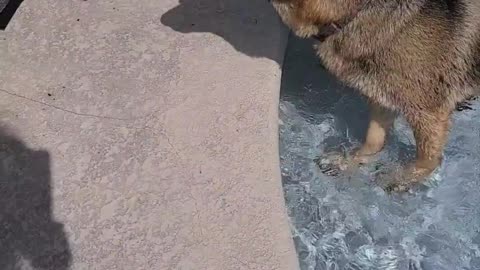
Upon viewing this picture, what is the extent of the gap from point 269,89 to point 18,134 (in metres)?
1.25

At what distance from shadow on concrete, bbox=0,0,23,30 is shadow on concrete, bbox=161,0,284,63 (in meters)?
0.82

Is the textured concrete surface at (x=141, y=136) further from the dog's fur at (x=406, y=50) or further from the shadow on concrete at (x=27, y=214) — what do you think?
the dog's fur at (x=406, y=50)

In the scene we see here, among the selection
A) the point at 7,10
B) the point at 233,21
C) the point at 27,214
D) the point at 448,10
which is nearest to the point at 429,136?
the point at 448,10

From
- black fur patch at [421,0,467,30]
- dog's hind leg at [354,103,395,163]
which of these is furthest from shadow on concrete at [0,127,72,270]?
black fur patch at [421,0,467,30]

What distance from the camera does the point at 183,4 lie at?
4.23 m

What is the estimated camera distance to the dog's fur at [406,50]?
10.4 feet

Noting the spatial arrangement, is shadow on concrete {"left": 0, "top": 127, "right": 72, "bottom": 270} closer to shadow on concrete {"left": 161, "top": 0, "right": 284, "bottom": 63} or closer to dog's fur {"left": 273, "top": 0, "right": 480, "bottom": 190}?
shadow on concrete {"left": 161, "top": 0, "right": 284, "bottom": 63}

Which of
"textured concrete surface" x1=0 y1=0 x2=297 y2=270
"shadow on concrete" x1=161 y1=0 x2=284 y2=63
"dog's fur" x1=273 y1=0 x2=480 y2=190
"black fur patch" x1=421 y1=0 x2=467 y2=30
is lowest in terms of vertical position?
"textured concrete surface" x1=0 y1=0 x2=297 y2=270

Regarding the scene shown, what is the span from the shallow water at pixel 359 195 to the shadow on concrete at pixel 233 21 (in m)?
0.44

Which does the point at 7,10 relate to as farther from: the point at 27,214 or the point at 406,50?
the point at 406,50

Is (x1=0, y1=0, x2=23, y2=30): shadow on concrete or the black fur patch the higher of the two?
the black fur patch

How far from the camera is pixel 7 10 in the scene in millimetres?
4137

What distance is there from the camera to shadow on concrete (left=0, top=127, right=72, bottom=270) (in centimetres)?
320

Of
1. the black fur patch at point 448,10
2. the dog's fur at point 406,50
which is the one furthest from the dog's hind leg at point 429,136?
the black fur patch at point 448,10
